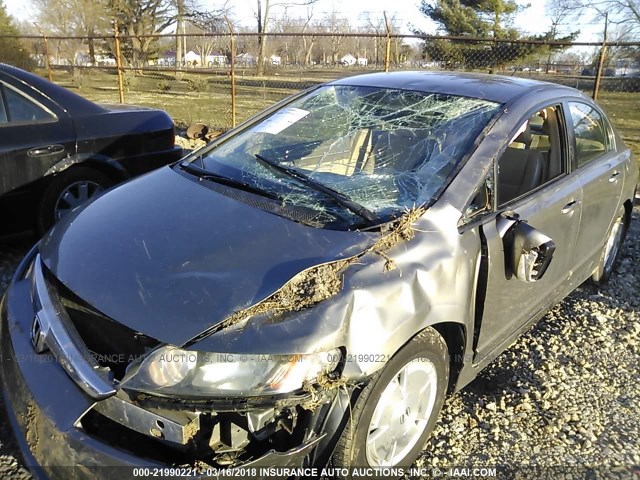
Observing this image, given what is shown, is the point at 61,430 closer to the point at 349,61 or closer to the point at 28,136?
the point at 28,136

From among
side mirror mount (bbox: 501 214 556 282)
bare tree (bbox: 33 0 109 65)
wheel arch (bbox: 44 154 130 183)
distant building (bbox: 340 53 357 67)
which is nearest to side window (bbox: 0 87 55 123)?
wheel arch (bbox: 44 154 130 183)

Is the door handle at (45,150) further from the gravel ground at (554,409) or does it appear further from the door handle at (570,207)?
the door handle at (570,207)

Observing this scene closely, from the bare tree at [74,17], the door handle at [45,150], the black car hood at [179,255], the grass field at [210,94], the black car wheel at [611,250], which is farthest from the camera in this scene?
the bare tree at [74,17]

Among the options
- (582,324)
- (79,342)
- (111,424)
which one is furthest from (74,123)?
(582,324)

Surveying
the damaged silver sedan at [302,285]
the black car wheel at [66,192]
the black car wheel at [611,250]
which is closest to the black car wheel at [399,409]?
the damaged silver sedan at [302,285]

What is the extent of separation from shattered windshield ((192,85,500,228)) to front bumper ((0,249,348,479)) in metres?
→ 0.93

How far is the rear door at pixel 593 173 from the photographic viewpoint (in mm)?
3270

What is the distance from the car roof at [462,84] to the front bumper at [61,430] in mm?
1918

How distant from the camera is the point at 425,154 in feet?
8.61

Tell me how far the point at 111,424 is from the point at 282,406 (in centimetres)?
58

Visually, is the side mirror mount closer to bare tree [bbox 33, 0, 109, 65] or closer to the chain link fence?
the chain link fence

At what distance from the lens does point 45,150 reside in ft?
13.1

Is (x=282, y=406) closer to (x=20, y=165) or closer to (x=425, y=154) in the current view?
(x=425, y=154)

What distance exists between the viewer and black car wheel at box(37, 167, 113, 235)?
13.2ft
